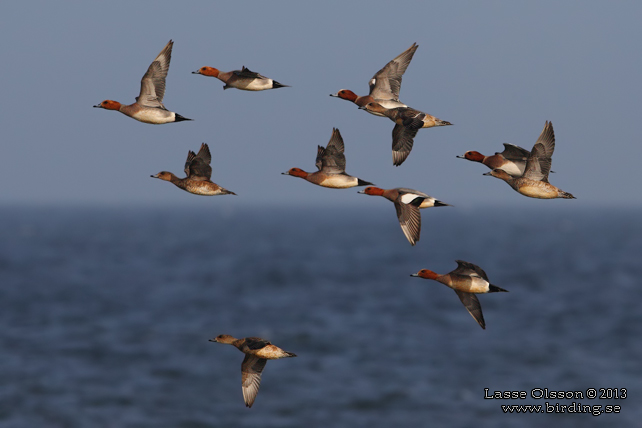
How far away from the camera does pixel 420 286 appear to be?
141750mm

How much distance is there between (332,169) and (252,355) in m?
3.88

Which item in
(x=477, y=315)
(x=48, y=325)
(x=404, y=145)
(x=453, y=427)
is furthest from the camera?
(x=48, y=325)

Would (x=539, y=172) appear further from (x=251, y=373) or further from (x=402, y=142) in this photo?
(x=251, y=373)

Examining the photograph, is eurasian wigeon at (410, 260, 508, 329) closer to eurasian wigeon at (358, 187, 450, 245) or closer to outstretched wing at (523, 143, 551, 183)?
eurasian wigeon at (358, 187, 450, 245)

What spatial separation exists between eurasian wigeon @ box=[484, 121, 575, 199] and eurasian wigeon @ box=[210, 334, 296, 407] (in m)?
4.76

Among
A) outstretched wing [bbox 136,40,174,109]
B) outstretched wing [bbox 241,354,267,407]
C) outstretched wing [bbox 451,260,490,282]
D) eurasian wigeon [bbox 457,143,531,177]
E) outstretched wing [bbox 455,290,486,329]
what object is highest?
outstretched wing [bbox 136,40,174,109]

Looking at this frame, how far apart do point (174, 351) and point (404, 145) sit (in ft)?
255

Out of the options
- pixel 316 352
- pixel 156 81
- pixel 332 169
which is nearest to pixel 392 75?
pixel 332 169

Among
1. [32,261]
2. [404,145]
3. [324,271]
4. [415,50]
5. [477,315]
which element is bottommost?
[32,261]

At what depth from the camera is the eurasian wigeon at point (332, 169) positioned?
13.9m

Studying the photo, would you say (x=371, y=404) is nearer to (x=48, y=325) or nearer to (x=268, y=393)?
(x=268, y=393)

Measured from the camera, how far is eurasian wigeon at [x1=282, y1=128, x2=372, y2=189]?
13.9 m

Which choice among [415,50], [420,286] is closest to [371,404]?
[415,50]

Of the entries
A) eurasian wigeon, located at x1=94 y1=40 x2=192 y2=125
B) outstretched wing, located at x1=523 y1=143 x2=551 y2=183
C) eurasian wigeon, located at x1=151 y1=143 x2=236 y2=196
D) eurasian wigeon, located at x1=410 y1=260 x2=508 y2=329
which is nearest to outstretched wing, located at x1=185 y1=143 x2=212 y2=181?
eurasian wigeon, located at x1=151 y1=143 x2=236 y2=196
